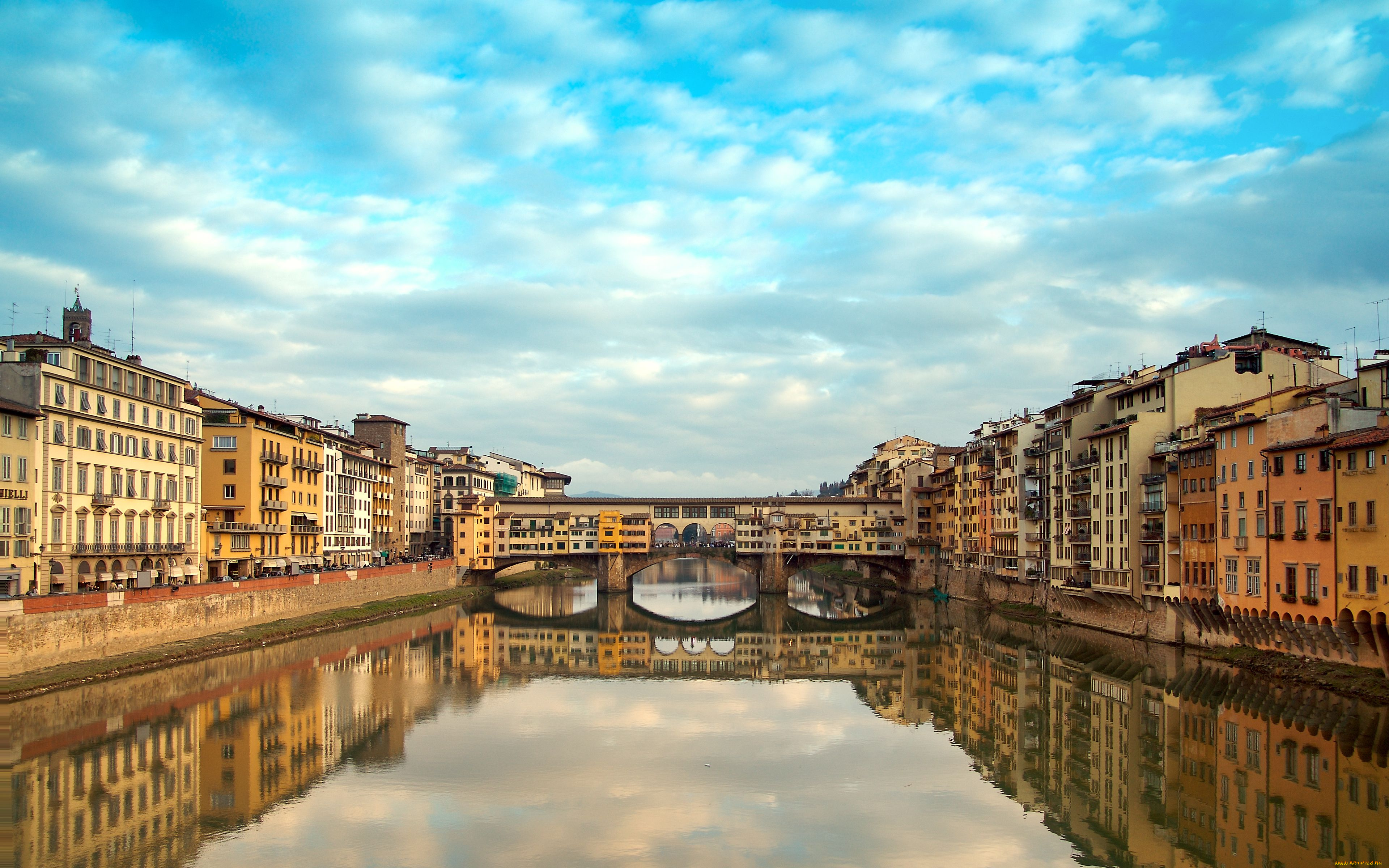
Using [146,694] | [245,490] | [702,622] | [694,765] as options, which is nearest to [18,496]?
[146,694]

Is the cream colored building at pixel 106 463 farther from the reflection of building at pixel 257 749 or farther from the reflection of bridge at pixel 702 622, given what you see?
the reflection of bridge at pixel 702 622

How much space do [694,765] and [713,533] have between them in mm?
62069

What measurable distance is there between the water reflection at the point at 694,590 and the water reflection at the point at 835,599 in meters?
4.31

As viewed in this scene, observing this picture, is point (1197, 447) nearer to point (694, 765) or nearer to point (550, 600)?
point (694, 765)

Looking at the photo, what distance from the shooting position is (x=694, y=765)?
28.0 m

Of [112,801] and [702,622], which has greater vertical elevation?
[112,801]

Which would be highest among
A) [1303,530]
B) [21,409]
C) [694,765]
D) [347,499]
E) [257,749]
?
[21,409]

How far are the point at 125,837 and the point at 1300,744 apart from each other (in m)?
28.6

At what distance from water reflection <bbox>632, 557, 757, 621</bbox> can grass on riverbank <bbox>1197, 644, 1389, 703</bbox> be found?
3809 cm

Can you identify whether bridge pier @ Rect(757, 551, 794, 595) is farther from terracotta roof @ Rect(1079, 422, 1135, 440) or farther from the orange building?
the orange building

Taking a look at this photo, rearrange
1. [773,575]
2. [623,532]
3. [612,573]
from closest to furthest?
1. [612,573]
2. [623,532]
3. [773,575]

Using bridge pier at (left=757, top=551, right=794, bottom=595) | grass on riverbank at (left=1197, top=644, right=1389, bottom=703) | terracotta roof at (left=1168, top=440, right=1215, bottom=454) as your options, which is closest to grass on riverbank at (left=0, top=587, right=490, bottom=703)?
bridge pier at (left=757, top=551, right=794, bottom=595)

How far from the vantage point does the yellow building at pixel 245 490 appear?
183 feet

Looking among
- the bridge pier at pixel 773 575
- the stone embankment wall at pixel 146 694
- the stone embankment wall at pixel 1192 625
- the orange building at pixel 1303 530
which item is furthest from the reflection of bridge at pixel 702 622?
the orange building at pixel 1303 530
